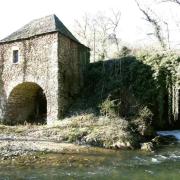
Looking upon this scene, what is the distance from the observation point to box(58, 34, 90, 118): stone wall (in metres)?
21.3

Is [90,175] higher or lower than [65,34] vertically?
lower

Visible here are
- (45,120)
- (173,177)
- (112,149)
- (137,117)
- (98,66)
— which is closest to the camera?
(173,177)

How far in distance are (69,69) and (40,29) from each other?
316 cm

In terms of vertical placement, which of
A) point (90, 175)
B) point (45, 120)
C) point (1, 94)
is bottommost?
point (90, 175)

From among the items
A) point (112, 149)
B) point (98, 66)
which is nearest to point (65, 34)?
point (98, 66)

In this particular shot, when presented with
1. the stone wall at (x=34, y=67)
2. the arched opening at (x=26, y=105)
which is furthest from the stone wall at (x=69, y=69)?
the arched opening at (x=26, y=105)

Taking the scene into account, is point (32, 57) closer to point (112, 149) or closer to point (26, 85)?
point (26, 85)

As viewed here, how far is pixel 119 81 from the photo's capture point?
72.9 ft

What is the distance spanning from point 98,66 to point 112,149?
33.1 feet

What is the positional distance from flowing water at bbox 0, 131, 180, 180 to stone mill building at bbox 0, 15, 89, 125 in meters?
7.68

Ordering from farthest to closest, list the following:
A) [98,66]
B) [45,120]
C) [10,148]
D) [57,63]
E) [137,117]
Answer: [98,66] < [45,120] < [57,63] < [137,117] < [10,148]

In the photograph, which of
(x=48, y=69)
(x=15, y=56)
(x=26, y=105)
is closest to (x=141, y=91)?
(x=48, y=69)

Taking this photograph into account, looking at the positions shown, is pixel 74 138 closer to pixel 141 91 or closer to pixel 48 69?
pixel 48 69

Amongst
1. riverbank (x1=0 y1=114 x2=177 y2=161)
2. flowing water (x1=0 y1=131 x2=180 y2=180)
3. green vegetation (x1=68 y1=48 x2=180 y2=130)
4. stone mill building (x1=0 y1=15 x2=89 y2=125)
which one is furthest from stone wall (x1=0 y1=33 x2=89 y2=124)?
flowing water (x1=0 y1=131 x2=180 y2=180)
